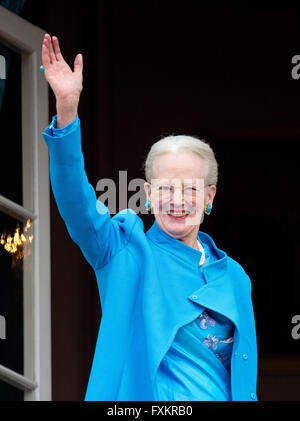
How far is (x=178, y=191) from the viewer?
6.39 ft

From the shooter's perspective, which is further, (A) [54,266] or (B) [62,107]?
(A) [54,266]

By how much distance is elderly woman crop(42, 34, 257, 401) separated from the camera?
70.3 inches

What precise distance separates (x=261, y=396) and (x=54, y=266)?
1.33 metres

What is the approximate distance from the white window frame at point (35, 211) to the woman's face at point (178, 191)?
130 cm

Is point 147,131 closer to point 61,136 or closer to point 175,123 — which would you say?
point 175,123

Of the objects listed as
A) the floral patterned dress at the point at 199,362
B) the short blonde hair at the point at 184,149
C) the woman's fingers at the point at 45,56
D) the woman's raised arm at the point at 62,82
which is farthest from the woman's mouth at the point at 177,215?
the woman's fingers at the point at 45,56

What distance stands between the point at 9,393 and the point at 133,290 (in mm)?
1436

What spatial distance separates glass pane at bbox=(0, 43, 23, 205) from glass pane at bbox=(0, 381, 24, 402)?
0.73 meters

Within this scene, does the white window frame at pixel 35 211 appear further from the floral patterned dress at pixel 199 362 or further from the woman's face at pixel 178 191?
the floral patterned dress at pixel 199 362

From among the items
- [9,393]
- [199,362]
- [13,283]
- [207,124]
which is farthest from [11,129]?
[199,362]

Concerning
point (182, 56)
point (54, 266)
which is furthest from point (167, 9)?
point (54, 266)

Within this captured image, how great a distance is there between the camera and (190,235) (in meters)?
2.03
